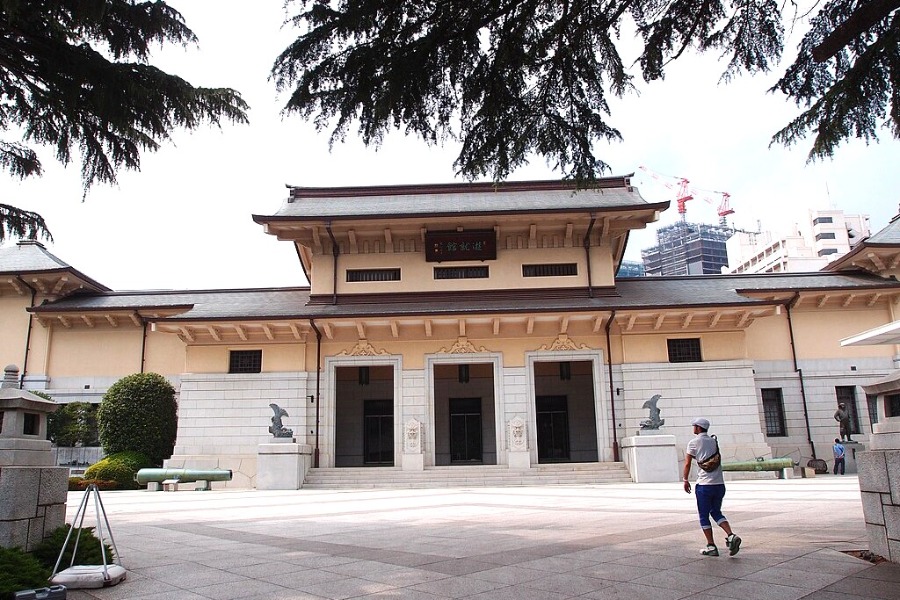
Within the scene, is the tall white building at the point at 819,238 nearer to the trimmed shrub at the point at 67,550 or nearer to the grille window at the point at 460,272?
the grille window at the point at 460,272

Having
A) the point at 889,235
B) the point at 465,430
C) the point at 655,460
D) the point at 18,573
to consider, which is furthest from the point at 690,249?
the point at 18,573

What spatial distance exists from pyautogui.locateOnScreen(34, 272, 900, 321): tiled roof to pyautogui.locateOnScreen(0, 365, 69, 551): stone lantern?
52.0ft

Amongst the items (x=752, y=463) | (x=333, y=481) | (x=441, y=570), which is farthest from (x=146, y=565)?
(x=752, y=463)

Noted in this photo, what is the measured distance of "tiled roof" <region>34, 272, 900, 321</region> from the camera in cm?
2362

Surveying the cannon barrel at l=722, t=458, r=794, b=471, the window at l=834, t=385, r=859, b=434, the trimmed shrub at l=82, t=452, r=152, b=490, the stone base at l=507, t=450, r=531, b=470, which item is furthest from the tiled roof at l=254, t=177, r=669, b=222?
the window at l=834, t=385, r=859, b=434

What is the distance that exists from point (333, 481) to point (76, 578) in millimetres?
16185

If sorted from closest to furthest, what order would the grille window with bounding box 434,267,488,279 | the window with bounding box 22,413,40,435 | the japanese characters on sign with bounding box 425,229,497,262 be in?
1. the window with bounding box 22,413,40,435
2. the japanese characters on sign with bounding box 425,229,497,262
3. the grille window with bounding box 434,267,488,279

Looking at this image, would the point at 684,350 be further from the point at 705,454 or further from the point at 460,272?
the point at 705,454

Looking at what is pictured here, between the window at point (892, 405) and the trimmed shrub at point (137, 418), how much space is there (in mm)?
22708

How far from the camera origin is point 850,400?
2538cm

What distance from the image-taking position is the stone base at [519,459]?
23.2m

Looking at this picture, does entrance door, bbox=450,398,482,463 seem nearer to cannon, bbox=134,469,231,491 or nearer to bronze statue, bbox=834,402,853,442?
cannon, bbox=134,469,231,491

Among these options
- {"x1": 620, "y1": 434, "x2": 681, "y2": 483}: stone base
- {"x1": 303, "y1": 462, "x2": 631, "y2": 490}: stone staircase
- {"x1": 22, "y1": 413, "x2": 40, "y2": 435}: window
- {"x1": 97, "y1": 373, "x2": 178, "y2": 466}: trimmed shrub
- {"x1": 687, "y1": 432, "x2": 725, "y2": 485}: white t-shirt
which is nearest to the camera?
{"x1": 22, "y1": 413, "x2": 40, "y2": 435}: window

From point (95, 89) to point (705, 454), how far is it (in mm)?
8619
